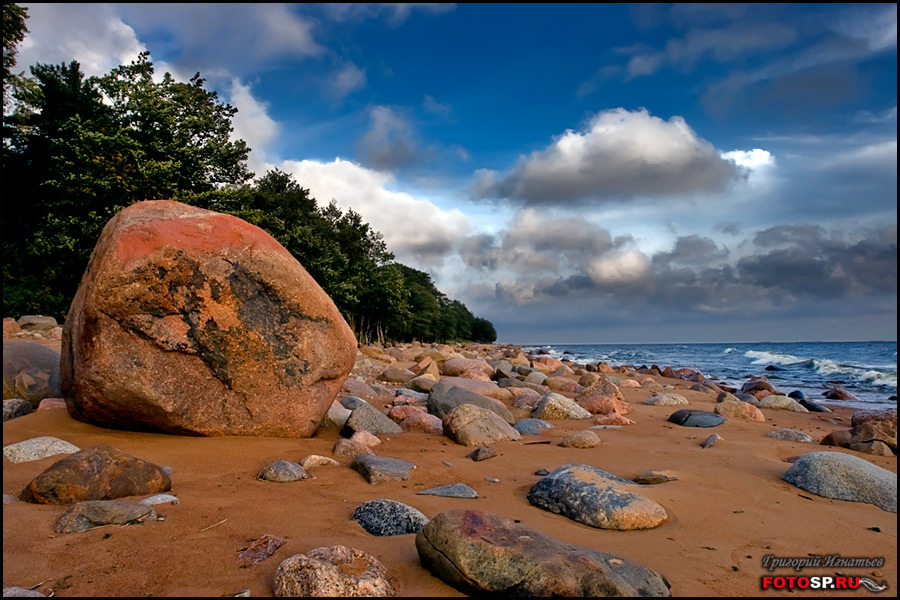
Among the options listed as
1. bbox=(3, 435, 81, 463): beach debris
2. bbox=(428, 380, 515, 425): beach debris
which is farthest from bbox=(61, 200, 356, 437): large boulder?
bbox=(428, 380, 515, 425): beach debris

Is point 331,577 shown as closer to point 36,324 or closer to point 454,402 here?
point 454,402

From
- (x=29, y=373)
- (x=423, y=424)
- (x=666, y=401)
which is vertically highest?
(x=29, y=373)

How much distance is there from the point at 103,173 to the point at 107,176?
0.83 metres

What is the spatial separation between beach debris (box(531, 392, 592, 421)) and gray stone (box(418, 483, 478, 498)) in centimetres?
522

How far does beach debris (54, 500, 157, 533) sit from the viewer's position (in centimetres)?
363

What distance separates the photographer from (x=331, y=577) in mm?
2705

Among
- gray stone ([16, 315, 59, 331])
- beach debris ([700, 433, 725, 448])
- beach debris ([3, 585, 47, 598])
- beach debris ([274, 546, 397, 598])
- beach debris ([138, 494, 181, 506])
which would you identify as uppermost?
gray stone ([16, 315, 59, 331])

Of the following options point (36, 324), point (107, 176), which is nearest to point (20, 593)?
point (36, 324)

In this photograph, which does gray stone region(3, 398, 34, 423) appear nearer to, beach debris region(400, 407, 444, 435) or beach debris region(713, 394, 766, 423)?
beach debris region(400, 407, 444, 435)

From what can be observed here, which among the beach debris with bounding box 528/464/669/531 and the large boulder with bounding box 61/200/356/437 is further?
the large boulder with bounding box 61/200/356/437

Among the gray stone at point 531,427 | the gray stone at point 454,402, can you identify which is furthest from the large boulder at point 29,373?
the gray stone at point 531,427

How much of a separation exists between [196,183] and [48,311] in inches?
337

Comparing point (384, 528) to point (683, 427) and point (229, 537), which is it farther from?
point (683, 427)

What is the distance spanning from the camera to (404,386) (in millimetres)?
14180
